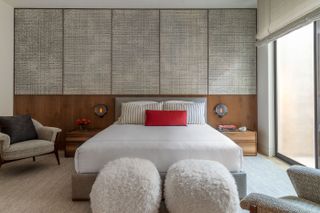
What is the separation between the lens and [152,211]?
1787 mm

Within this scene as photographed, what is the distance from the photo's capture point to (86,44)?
443 centimetres

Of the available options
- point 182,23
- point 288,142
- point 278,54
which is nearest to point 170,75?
point 182,23

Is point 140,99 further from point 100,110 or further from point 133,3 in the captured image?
point 133,3

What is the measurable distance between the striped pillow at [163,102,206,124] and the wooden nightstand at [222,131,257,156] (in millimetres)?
589

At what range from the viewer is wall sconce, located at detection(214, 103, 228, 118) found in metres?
4.43

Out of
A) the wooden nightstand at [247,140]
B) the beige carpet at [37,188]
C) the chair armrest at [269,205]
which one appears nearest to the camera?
the chair armrest at [269,205]

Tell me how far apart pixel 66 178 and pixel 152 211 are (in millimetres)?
1692

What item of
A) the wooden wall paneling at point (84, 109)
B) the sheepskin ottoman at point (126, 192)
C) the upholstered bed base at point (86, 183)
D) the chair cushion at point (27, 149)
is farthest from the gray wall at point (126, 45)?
the sheepskin ottoman at point (126, 192)

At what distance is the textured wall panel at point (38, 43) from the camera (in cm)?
442

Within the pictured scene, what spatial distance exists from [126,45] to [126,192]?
10.7ft

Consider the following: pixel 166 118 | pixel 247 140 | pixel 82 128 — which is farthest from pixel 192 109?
pixel 82 128

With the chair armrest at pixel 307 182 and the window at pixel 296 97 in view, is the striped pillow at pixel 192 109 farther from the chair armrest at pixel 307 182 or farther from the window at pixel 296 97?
the chair armrest at pixel 307 182

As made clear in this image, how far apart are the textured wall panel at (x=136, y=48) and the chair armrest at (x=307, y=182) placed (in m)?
3.21

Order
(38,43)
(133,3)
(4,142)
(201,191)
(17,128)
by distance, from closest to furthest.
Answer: (201,191) → (4,142) → (17,128) → (133,3) → (38,43)
